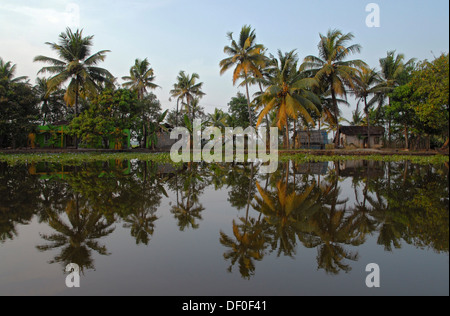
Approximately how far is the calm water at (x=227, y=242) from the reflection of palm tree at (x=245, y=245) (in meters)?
0.02

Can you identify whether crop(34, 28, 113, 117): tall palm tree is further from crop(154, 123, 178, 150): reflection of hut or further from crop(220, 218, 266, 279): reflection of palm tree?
crop(220, 218, 266, 279): reflection of palm tree

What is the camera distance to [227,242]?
4.10m

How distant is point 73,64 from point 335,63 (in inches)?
809

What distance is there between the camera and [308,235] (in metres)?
4.23

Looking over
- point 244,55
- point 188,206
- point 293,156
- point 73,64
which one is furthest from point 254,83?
point 188,206

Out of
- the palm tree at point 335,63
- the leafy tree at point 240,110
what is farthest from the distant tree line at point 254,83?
the leafy tree at point 240,110

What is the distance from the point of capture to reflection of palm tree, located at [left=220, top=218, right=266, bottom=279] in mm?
3316

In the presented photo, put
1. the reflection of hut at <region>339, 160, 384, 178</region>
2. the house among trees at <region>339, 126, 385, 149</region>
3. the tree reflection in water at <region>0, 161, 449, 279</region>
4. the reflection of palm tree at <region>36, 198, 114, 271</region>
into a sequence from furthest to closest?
the house among trees at <region>339, 126, 385, 149</region>, the reflection of hut at <region>339, 160, 384, 178</region>, the tree reflection in water at <region>0, 161, 449, 279</region>, the reflection of palm tree at <region>36, 198, 114, 271</region>

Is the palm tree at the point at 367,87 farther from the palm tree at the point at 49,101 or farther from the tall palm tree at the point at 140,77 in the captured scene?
the palm tree at the point at 49,101

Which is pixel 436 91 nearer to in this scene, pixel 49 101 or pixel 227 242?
pixel 227 242

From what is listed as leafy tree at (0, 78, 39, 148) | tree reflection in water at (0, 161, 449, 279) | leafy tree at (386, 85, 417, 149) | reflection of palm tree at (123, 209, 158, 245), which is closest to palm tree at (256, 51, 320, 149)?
leafy tree at (386, 85, 417, 149)

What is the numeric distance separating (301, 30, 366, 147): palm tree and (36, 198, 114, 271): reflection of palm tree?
21478mm

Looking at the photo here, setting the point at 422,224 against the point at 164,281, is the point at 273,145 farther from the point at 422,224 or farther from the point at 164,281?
the point at 164,281

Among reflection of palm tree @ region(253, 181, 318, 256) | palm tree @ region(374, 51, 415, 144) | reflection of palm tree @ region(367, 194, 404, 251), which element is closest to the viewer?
reflection of palm tree @ region(367, 194, 404, 251)
